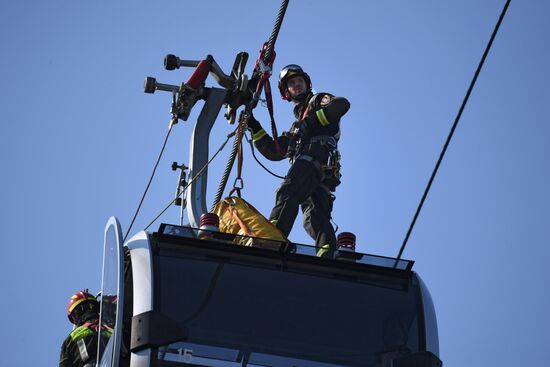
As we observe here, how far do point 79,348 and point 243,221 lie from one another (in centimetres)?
179

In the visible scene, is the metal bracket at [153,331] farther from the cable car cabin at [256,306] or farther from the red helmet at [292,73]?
the red helmet at [292,73]

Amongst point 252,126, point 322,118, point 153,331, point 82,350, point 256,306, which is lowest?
point 153,331

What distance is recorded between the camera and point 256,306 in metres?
9.75

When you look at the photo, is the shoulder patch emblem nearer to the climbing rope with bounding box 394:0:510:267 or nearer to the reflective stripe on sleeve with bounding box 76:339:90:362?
the climbing rope with bounding box 394:0:510:267

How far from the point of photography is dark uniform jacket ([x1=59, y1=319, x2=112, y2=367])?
10828 millimetres

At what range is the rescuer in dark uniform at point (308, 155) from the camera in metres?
13.1

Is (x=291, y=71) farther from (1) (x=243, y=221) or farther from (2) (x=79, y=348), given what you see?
(2) (x=79, y=348)

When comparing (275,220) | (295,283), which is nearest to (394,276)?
(295,283)

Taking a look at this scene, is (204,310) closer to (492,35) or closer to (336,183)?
(492,35)

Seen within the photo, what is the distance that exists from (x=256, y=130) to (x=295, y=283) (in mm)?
3919

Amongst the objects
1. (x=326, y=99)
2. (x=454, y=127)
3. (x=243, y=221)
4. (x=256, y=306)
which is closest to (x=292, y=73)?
(x=326, y=99)

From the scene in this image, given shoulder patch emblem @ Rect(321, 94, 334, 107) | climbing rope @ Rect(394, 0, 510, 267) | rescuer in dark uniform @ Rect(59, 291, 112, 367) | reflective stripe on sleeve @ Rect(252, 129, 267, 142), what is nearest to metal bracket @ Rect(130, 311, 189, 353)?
rescuer in dark uniform @ Rect(59, 291, 112, 367)

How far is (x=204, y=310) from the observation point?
9.54m

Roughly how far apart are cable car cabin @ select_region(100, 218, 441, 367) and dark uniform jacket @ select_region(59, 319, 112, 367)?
111cm
